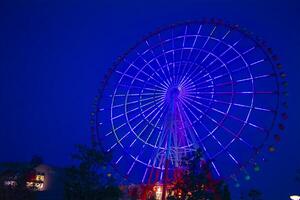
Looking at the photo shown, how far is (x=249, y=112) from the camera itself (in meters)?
26.9

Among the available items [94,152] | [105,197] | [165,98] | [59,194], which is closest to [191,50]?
[165,98]

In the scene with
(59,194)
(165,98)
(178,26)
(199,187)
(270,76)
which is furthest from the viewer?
(59,194)

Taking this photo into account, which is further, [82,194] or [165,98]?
[165,98]

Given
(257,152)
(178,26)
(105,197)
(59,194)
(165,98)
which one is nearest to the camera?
(105,197)

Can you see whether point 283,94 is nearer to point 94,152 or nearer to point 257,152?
point 257,152

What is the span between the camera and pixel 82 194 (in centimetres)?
2206

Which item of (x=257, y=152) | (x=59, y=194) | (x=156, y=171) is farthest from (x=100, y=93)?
(x=257, y=152)

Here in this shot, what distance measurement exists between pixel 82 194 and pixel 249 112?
12.7m

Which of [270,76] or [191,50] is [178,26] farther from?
[270,76]

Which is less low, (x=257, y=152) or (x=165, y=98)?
(x=165, y=98)

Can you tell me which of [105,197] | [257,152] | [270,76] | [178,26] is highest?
[178,26]

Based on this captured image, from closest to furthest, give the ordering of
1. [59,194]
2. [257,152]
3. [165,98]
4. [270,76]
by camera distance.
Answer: [257,152]
[270,76]
[165,98]
[59,194]

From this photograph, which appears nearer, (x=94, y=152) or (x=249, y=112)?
(x=94, y=152)

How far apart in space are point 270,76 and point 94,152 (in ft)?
44.1
